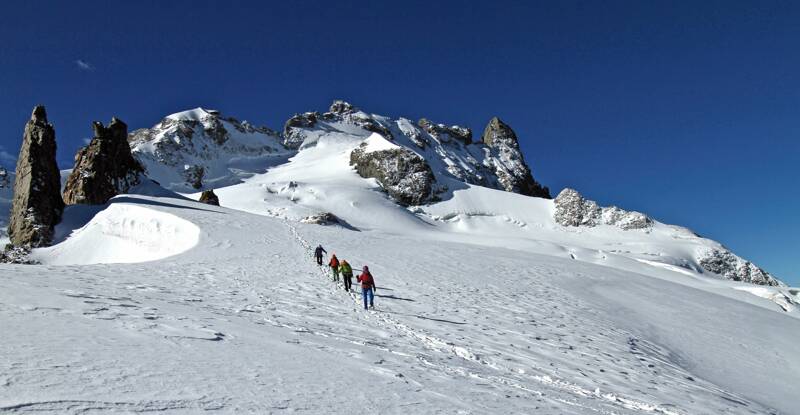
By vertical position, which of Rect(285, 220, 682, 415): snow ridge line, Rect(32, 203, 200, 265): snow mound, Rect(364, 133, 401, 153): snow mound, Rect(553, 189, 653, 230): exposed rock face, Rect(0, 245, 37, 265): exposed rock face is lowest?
Rect(0, 245, 37, 265): exposed rock face

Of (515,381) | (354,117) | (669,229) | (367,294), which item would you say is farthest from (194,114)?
(515,381)

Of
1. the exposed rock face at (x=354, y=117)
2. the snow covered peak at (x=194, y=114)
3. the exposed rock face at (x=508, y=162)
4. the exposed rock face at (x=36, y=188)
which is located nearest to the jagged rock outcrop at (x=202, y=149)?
the snow covered peak at (x=194, y=114)

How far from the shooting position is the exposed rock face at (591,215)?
Result: 222 ft

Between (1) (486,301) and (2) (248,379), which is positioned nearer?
(2) (248,379)

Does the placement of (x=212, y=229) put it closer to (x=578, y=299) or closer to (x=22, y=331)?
(x=578, y=299)

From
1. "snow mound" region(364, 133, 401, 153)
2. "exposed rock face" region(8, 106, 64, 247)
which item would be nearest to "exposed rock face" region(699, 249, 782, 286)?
"snow mound" region(364, 133, 401, 153)

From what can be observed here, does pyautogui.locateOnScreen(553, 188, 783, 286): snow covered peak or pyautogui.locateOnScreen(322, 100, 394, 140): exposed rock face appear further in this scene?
pyautogui.locateOnScreen(322, 100, 394, 140): exposed rock face

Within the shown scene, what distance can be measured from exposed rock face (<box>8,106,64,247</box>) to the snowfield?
92.9 inches

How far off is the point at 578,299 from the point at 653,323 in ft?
11.3

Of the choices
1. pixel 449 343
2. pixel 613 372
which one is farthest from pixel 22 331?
pixel 613 372

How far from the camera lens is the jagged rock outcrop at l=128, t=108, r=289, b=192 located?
111750 millimetres

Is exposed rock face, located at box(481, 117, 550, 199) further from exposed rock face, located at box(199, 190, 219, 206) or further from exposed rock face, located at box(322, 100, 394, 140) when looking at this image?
exposed rock face, located at box(199, 190, 219, 206)

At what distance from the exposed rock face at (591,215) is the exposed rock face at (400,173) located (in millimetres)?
21504

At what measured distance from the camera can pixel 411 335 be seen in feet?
40.0
